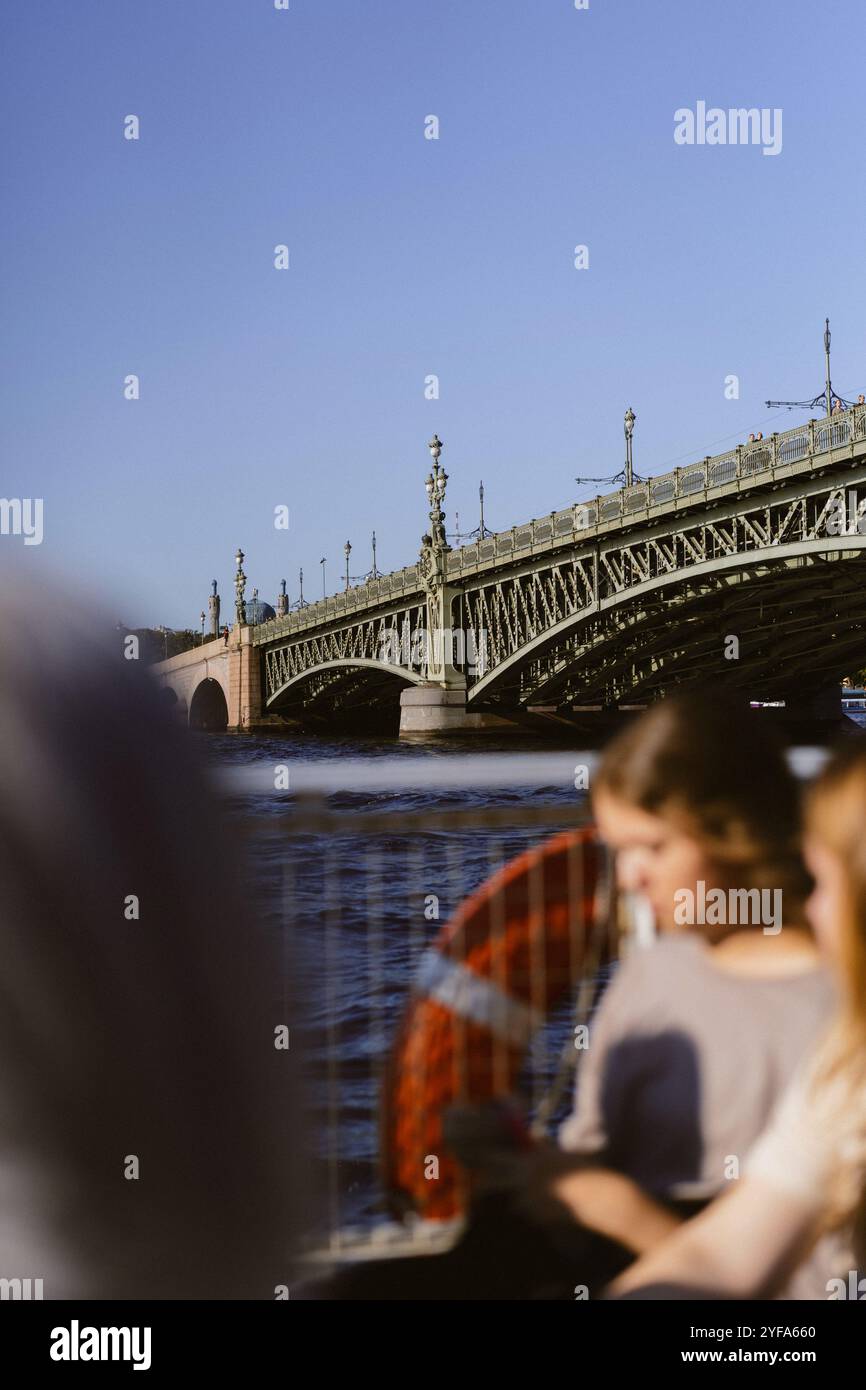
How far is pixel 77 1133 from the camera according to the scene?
729mm

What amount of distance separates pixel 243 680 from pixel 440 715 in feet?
58.5

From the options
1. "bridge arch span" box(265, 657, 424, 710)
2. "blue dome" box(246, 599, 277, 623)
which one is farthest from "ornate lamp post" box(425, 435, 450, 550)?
"blue dome" box(246, 599, 277, 623)

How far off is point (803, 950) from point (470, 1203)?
26.7 inches

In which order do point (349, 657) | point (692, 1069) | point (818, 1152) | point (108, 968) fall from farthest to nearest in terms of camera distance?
1. point (349, 657)
2. point (692, 1069)
3. point (818, 1152)
4. point (108, 968)

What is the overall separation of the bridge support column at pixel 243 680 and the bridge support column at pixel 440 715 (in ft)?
32.6

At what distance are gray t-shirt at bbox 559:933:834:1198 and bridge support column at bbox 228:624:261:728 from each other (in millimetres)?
32657

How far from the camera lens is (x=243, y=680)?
35531 millimetres

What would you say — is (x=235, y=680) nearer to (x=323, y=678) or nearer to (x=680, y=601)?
(x=323, y=678)

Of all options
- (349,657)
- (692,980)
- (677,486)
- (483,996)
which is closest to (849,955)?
(692,980)

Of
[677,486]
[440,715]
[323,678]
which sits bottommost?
[440,715]

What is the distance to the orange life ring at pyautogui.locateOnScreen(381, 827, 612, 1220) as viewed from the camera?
6.70 ft

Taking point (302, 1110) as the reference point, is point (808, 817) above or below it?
above
